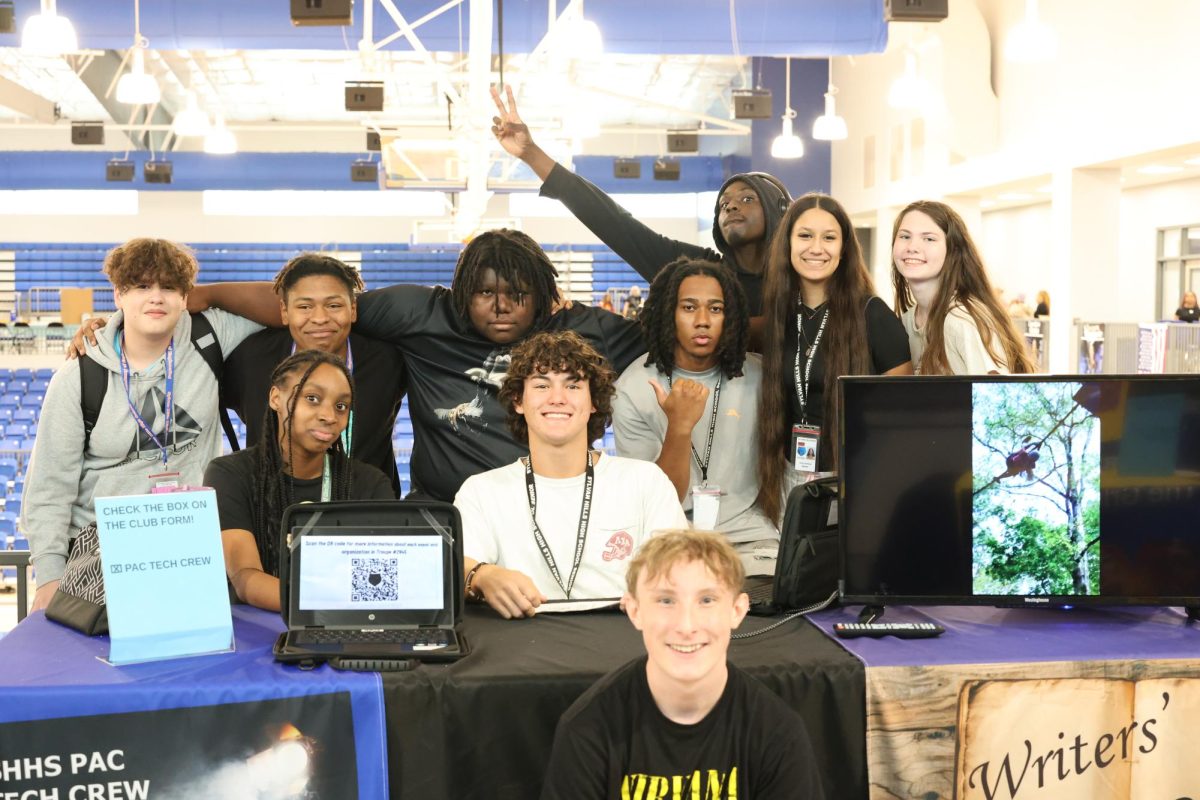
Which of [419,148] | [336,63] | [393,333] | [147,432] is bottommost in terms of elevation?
[147,432]

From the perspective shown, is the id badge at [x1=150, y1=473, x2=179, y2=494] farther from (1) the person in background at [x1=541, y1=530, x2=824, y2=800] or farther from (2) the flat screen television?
(2) the flat screen television

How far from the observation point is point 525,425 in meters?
2.54

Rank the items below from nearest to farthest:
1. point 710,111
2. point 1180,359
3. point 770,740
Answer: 1. point 770,740
2. point 1180,359
3. point 710,111

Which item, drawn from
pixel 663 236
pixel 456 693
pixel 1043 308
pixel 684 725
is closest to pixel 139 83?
pixel 663 236

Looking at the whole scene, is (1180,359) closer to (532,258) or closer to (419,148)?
(532,258)

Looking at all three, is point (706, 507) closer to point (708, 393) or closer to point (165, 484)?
point (708, 393)

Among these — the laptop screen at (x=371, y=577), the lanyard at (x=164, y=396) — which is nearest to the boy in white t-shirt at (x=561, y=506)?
the laptop screen at (x=371, y=577)

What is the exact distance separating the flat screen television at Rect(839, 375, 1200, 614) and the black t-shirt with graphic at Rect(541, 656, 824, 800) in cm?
64

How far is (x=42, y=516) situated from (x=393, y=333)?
40.0 inches

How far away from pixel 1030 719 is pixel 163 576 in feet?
5.41

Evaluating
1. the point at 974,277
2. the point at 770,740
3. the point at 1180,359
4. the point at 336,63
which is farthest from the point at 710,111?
the point at 770,740

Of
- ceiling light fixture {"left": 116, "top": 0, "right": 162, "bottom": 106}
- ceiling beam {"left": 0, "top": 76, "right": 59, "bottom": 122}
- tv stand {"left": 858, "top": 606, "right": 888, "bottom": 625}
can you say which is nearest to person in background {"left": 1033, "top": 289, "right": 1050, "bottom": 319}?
ceiling light fixture {"left": 116, "top": 0, "right": 162, "bottom": 106}

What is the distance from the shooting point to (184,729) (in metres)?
1.92

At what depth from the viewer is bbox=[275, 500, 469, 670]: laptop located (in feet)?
6.80
